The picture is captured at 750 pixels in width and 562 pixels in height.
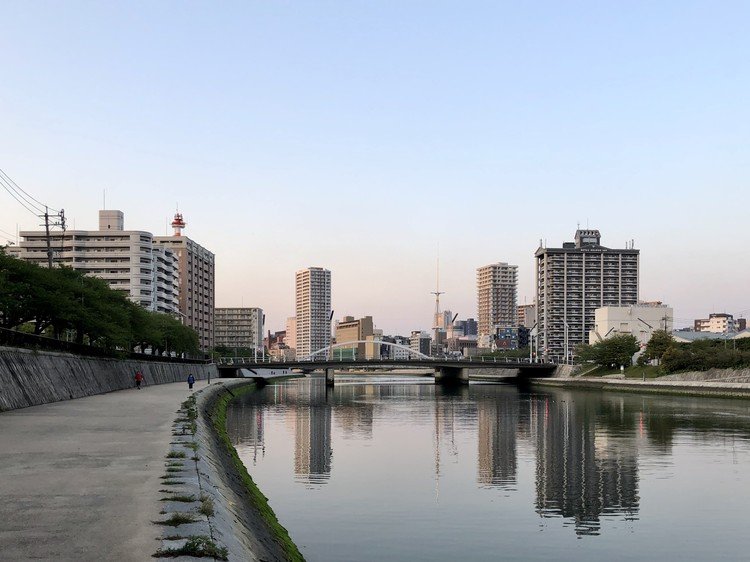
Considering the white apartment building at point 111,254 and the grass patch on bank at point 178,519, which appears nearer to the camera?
the grass patch on bank at point 178,519

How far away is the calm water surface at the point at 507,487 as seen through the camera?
68.8 feet

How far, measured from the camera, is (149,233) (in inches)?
6870

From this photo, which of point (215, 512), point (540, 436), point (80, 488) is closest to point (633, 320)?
point (540, 436)

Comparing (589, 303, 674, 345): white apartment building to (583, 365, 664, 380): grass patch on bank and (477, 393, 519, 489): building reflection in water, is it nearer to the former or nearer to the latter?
(583, 365, 664, 380): grass patch on bank

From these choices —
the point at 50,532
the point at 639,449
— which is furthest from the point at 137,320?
the point at 50,532

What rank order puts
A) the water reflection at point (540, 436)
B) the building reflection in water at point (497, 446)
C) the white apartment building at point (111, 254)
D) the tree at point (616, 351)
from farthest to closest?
1. the white apartment building at point (111, 254)
2. the tree at point (616, 351)
3. the building reflection in water at point (497, 446)
4. the water reflection at point (540, 436)

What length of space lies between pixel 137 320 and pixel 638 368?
82705 millimetres

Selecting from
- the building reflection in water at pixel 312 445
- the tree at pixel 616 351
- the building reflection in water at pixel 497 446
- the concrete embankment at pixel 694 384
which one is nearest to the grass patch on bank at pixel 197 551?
the building reflection in water at pixel 312 445

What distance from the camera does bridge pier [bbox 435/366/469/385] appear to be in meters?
164

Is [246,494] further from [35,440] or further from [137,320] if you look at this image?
[137,320]

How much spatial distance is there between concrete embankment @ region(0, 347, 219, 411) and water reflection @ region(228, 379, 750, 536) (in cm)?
1146

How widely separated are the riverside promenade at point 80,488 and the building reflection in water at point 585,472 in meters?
12.9

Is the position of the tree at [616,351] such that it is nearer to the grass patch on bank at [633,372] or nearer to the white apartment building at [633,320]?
the grass patch on bank at [633,372]

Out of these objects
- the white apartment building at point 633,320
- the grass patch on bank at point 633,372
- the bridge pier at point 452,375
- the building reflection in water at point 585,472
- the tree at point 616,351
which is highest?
the white apartment building at point 633,320
